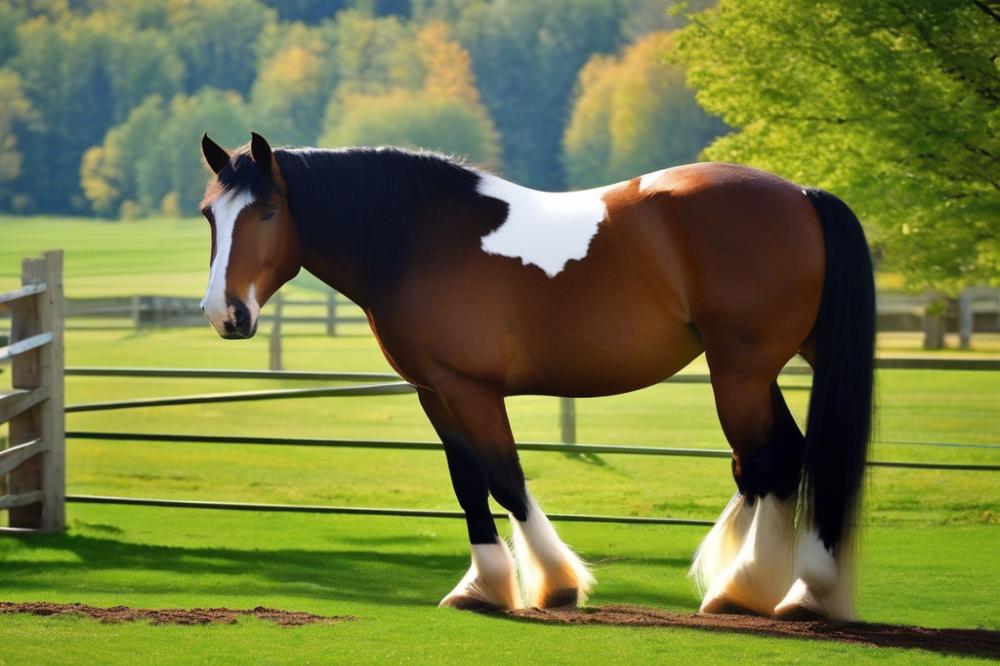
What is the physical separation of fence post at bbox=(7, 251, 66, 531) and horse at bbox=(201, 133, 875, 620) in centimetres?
320

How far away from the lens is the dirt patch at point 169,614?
5.12 metres

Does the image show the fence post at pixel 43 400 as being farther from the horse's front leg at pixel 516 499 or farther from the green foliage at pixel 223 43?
the green foliage at pixel 223 43

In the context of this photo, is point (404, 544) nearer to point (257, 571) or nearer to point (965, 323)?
point (257, 571)

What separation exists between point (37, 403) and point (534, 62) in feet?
282

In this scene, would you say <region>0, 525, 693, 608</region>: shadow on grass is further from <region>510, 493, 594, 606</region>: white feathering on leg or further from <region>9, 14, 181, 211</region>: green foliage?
<region>9, 14, 181, 211</region>: green foliage

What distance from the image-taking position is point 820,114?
1130cm

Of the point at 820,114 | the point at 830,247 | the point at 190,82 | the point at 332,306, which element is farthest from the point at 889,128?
the point at 190,82

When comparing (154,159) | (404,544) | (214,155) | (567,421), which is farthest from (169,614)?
(154,159)

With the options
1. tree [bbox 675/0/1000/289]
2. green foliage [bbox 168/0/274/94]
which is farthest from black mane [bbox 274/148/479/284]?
green foliage [bbox 168/0/274/94]

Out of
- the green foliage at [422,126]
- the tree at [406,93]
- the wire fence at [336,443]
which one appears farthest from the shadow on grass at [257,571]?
the green foliage at [422,126]

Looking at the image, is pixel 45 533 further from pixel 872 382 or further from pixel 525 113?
pixel 525 113

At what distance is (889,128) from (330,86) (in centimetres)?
9020

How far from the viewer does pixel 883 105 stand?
1023 cm

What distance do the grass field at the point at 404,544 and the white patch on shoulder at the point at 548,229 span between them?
1399mm
